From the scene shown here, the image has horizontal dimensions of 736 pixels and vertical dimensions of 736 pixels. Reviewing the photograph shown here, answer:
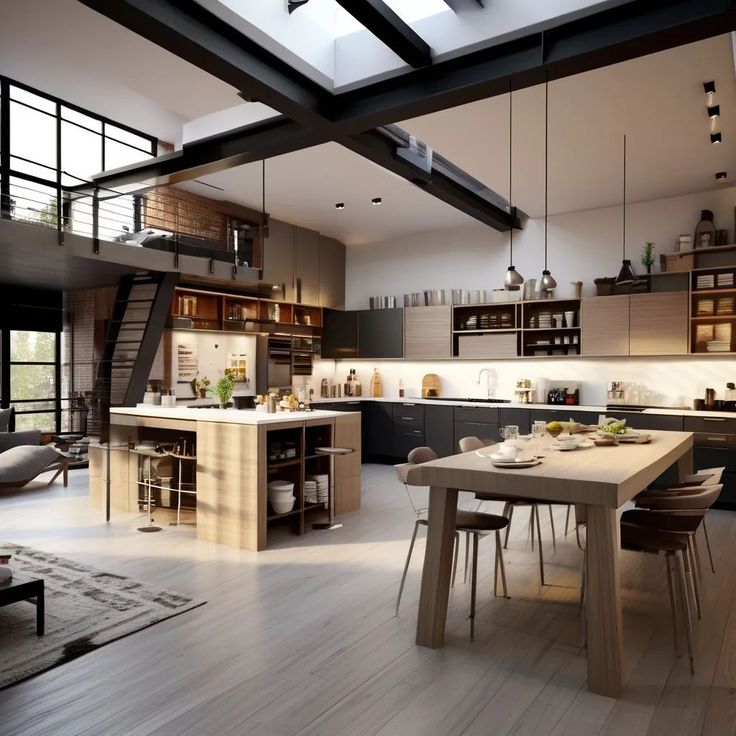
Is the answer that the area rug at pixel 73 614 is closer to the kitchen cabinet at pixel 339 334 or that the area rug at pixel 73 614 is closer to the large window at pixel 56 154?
the large window at pixel 56 154

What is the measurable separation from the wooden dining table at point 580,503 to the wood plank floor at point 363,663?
0.16 m

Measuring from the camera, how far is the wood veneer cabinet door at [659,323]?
697cm

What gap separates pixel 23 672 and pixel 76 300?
24.9 ft

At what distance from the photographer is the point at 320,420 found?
5.36 meters

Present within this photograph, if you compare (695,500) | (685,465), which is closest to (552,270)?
(685,465)

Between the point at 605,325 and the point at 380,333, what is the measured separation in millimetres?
3391

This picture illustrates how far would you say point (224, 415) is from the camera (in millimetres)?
5117

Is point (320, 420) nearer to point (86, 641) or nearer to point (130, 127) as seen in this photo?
point (86, 641)

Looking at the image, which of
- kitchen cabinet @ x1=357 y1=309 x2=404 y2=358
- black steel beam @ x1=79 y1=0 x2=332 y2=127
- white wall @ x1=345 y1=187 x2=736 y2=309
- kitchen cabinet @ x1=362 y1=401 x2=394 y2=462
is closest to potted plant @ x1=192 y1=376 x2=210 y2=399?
kitchen cabinet @ x1=362 y1=401 x2=394 y2=462

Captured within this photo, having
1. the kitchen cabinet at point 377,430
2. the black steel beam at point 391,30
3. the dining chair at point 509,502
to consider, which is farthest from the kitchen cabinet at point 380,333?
the black steel beam at point 391,30

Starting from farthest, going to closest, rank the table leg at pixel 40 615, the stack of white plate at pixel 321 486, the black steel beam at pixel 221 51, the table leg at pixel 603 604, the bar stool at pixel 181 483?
1. the stack of white plate at pixel 321 486
2. the bar stool at pixel 181 483
3. the black steel beam at pixel 221 51
4. the table leg at pixel 40 615
5. the table leg at pixel 603 604

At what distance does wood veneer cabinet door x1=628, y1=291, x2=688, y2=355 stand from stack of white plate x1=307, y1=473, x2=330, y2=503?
414cm

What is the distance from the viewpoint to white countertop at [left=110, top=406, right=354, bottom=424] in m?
4.90

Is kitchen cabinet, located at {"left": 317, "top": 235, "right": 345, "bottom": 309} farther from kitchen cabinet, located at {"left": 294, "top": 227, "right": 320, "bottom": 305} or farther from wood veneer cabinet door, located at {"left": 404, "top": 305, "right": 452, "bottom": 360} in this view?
wood veneer cabinet door, located at {"left": 404, "top": 305, "right": 452, "bottom": 360}
